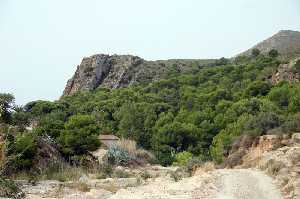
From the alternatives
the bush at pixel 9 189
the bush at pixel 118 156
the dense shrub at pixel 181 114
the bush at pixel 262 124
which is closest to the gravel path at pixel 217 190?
the bush at pixel 9 189

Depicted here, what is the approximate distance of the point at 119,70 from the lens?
11375 centimetres

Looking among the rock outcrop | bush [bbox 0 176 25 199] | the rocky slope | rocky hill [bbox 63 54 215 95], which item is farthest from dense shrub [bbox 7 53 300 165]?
bush [bbox 0 176 25 199]

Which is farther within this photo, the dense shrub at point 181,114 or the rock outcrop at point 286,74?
the rock outcrop at point 286,74

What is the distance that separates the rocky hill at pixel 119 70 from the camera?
361ft

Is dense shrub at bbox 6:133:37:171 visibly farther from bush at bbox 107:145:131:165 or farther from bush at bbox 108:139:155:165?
bush at bbox 108:139:155:165

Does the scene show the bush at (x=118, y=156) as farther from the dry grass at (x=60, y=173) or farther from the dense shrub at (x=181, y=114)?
the dry grass at (x=60, y=173)

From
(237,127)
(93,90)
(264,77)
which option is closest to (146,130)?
(264,77)

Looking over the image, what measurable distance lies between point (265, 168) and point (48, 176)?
38.9 feet

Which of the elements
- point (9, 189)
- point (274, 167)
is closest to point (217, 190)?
point (274, 167)

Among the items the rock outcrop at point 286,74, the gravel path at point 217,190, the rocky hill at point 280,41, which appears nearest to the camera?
the gravel path at point 217,190

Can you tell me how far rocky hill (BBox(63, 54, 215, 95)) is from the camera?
110 m

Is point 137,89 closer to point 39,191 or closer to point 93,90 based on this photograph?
point 93,90

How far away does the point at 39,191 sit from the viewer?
24859 millimetres

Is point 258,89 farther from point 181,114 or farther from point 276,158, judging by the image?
point 276,158
